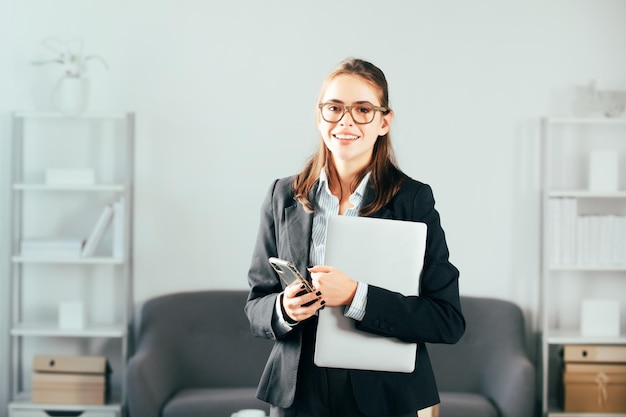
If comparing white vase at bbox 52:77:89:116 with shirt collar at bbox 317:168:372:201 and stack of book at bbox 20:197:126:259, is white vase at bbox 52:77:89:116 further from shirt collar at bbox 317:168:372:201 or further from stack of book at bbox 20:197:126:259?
shirt collar at bbox 317:168:372:201

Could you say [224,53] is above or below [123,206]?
above

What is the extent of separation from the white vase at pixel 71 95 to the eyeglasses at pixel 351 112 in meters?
2.94

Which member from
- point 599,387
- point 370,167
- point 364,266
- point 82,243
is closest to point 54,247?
point 82,243

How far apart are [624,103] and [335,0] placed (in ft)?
5.41

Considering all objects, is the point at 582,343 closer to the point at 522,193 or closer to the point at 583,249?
the point at 583,249

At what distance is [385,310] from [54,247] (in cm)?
313

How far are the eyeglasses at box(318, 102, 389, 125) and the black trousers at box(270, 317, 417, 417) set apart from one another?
0.44 metres

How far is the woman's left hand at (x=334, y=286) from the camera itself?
146 cm

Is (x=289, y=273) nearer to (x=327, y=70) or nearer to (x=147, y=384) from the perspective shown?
(x=147, y=384)

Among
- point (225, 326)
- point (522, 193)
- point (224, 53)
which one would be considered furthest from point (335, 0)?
point (225, 326)

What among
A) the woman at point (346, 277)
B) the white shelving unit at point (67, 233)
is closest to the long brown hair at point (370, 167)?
the woman at point (346, 277)

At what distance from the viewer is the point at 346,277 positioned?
147cm

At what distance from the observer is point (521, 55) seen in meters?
4.49

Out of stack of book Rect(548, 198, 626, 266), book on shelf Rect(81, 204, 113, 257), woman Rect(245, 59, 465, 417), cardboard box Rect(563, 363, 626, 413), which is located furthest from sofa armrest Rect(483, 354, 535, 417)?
A: woman Rect(245, 59, 465, 417)
